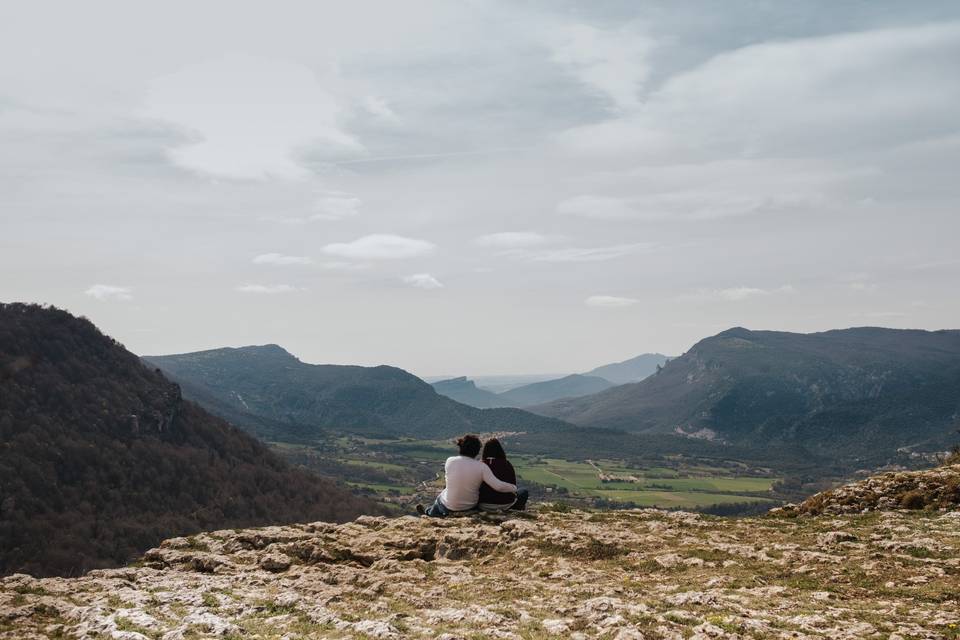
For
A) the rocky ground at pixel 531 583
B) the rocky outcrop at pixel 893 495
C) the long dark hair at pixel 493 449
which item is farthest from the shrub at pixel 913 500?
the long dark hair at pixel 493 449

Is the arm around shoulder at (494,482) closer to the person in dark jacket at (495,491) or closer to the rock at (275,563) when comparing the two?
the person in dark jacket at (495,491)

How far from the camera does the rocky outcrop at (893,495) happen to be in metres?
25.4

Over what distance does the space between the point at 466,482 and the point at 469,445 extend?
2.14 metres

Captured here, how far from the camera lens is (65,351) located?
17362 cm

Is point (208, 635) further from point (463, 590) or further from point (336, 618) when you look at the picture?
point (463, 590)

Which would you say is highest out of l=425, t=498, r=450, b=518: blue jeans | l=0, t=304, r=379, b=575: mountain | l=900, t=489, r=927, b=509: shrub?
l=900, t=489, r=927, b=509: shrub

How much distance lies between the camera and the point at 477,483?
1006 inches

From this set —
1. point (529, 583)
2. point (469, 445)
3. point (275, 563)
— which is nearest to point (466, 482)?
point (469, 445)

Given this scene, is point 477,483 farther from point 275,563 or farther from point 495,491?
point 275,563

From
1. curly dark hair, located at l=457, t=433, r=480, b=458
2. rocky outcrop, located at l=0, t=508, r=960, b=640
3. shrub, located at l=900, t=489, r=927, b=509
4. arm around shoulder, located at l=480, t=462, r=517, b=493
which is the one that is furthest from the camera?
shrub, located at l=900, t=489, r=927, b=509

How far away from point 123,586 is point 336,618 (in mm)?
8916

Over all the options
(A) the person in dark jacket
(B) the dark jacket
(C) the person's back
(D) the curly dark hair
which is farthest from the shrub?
(D) the curly dark hair

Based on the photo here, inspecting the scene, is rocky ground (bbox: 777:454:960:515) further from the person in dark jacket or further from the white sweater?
the white sweater

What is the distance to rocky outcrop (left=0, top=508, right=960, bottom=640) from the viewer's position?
43.4 feet
